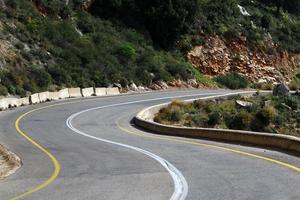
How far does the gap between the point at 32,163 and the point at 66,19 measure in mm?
46423

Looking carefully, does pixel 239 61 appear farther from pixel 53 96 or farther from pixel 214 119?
pixel 214 119

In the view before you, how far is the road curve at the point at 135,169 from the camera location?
40.3 feet

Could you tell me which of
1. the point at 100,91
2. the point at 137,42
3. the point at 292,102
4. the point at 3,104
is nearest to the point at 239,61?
the point at 137,42

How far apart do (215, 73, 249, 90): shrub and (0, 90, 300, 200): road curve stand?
139ft

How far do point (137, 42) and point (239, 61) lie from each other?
15.5m

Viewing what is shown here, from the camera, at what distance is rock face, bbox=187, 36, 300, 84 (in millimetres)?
73688

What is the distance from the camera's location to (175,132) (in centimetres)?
2931

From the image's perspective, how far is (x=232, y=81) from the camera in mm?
72312

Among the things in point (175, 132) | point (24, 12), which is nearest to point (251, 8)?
point (24, 12)

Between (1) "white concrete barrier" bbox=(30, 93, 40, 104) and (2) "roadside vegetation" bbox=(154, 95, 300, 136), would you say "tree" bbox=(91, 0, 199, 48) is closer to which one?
(2) "roadside vegetation" bbox=(154, 95, 300, 136)

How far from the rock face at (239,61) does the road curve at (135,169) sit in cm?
4363

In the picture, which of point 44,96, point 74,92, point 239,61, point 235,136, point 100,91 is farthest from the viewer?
point 239,61

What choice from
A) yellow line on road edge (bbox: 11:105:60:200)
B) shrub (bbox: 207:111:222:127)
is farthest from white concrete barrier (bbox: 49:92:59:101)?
yellow line on road edge (bbox: 11:105:60:200)

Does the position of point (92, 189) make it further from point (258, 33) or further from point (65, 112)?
point (258, 33)
